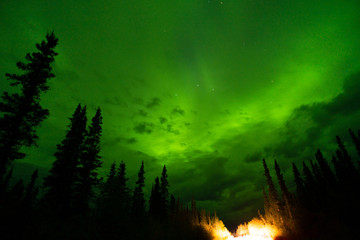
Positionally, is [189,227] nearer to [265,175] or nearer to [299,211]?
[299,211]

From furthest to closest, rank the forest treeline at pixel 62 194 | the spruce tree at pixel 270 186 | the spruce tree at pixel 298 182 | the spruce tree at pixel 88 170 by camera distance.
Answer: the spruce tree at pixel 298 182 → the spruce tree at pixel 270 186 → the spruce tree at pixel 88 170 → the forest treeline at pixel 62 194

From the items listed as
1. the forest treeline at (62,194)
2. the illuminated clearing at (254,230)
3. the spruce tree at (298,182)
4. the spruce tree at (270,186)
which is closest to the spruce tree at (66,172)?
the forest treeline at (62,194)

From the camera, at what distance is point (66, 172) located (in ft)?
68.8

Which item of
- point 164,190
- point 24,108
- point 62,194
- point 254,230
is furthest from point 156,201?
point 24,108

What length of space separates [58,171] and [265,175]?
52890mm

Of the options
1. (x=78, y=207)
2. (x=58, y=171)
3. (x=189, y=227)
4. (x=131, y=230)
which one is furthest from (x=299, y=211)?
(x=58, y=171)

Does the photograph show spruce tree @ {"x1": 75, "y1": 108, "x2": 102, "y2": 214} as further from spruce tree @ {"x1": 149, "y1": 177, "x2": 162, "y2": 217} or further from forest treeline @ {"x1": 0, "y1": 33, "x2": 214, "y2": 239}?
spruce tree @ {"x1": 149, "y1": 177, "x2": 162, "y2": 217}

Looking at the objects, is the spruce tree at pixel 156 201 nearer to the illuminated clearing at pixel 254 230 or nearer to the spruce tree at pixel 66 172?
the illuminated clearing at pixel 254 230

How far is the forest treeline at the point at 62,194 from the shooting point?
7488mm

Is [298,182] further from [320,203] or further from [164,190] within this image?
[164,190]

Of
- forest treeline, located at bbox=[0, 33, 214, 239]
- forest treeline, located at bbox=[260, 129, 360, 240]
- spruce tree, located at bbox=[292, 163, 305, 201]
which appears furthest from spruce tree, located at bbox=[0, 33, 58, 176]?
spruce tree, located at bbox=[292, 163, 305, 201]

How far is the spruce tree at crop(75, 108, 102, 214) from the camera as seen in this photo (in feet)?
73.6

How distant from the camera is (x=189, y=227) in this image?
20.1 metres

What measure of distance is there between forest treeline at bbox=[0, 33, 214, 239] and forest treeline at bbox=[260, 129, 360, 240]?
1067 cm
